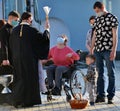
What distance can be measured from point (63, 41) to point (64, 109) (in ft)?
5.76

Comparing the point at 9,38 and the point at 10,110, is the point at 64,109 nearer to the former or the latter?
the point at 10,110

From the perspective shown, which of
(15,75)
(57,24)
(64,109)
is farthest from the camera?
(57,24)

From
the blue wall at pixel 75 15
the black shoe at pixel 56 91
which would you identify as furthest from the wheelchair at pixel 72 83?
the blue wall at pixel 75 15

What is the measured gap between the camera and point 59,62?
34.1 ft

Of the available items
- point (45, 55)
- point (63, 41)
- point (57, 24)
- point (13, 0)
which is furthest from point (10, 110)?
point (57, 24)

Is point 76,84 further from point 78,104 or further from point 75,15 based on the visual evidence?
point 75,15

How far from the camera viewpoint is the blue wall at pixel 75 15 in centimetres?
2502

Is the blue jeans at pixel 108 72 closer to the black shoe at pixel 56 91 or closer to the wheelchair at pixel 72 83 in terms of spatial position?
the wheelchair at pixel 72 83

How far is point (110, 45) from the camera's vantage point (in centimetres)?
963

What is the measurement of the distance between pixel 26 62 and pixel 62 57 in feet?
3.13

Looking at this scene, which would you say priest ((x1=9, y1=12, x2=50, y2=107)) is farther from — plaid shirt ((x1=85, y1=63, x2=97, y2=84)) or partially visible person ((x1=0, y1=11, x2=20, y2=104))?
plaid shirt ((x1=85, y1=63, x2=97, y2=84))

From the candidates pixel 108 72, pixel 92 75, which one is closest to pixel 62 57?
pixel 92 75

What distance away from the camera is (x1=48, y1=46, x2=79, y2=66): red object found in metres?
10.3

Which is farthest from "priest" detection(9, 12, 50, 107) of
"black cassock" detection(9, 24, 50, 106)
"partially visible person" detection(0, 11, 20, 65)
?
"partially visible person" detection(0, 11, 20, 65)
